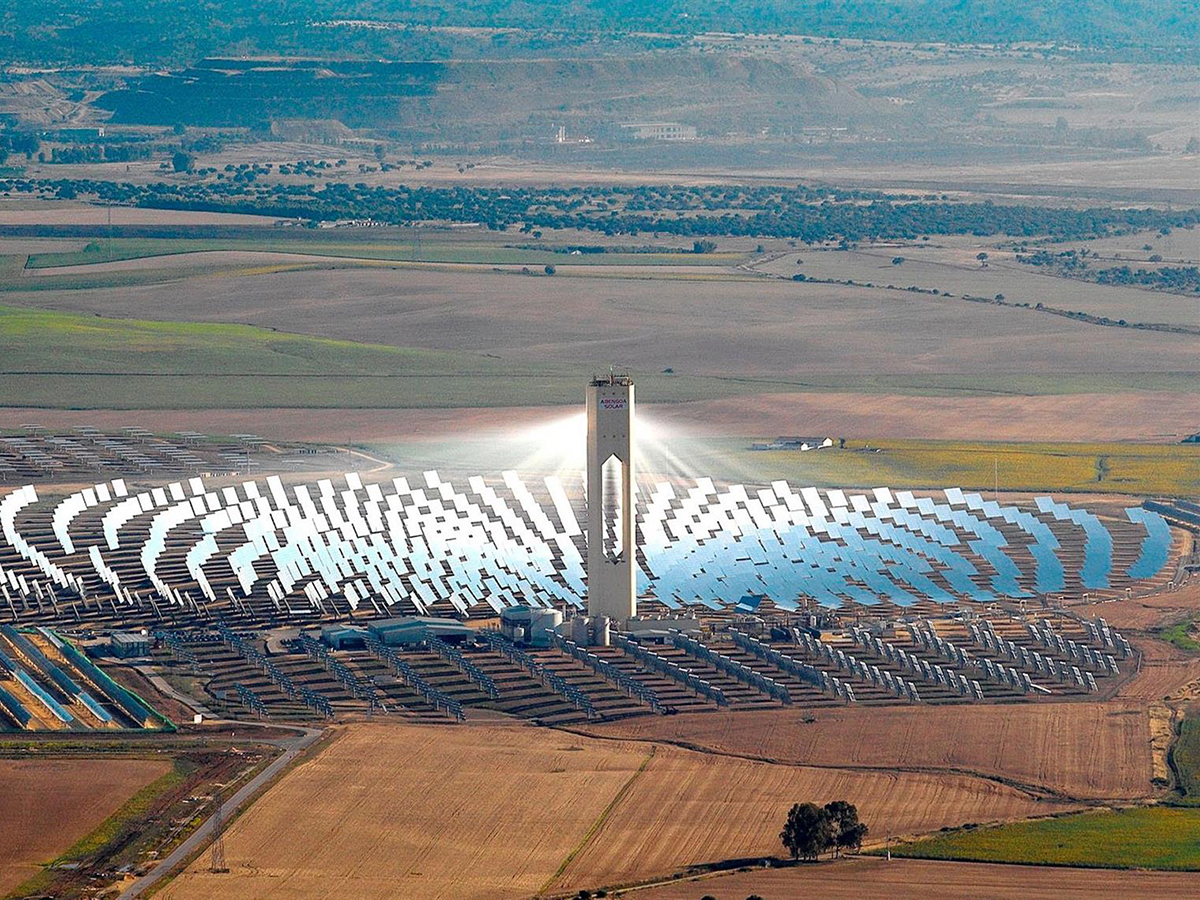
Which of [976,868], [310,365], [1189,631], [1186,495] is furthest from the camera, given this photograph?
[310,365]

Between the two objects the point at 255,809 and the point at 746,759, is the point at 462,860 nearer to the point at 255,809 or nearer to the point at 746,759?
the point at 255,809

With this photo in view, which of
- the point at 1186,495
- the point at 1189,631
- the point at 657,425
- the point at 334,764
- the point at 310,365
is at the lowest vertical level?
the point at 334,764

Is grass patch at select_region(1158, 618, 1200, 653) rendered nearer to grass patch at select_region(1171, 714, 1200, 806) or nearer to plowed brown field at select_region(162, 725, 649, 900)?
grass patch at select_region(1171, 714, 1200, 806)

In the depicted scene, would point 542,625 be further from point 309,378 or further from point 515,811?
point 309,378

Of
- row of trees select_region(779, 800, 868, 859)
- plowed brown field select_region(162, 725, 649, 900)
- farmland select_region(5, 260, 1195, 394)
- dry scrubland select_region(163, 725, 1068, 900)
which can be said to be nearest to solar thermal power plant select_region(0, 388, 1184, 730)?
plowed brown field select_region(162, 725, 649, 900)

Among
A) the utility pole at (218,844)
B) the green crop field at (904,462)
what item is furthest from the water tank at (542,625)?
the green crop field at (904,462)

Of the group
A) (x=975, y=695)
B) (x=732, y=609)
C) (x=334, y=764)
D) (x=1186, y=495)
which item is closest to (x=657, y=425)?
(x=1186, y=495)

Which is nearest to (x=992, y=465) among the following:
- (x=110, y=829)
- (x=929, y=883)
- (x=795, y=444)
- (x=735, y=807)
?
(x=795, y=444)
